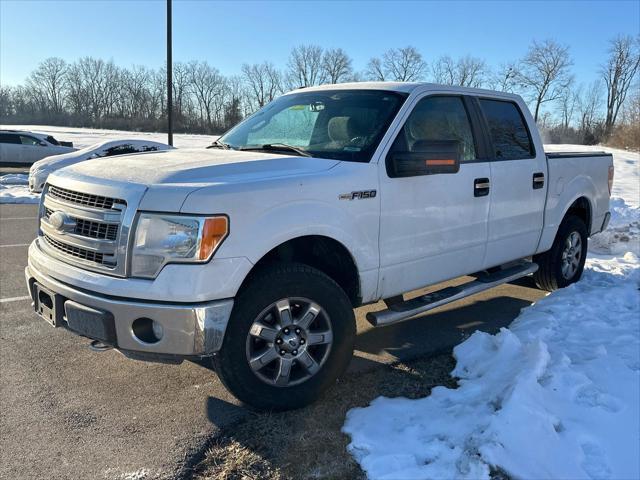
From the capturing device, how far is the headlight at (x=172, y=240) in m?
2.69

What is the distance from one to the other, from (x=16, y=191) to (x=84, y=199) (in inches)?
561

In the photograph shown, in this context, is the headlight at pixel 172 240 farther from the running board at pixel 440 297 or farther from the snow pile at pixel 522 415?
the running board at pixel 440 297

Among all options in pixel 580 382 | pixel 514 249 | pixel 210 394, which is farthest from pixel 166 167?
pixel 514 249

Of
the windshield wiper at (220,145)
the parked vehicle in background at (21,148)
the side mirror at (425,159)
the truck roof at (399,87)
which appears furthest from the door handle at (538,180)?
the parked vehicle in background at (21,148)

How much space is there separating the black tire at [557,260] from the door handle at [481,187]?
5.76 feet

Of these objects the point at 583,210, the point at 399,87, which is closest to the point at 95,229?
the point at 399,87

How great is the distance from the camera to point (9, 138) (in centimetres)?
2281

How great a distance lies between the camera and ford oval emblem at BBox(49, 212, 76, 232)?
3055 mm

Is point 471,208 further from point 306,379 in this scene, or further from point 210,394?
point 210,394

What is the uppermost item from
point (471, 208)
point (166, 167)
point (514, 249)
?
point (166, 167)

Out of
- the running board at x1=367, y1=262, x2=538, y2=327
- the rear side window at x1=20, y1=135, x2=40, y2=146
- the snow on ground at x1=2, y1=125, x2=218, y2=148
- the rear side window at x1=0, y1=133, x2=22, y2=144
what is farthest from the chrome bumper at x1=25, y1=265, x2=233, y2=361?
the snow on ground at x1=2, y1=125, x2=218, y2=148

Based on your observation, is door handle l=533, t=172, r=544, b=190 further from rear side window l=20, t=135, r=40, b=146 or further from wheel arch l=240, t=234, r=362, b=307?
rear side window l=20, t=135, r=40, b=146

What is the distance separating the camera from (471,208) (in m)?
4.25

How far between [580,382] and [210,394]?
238cm
